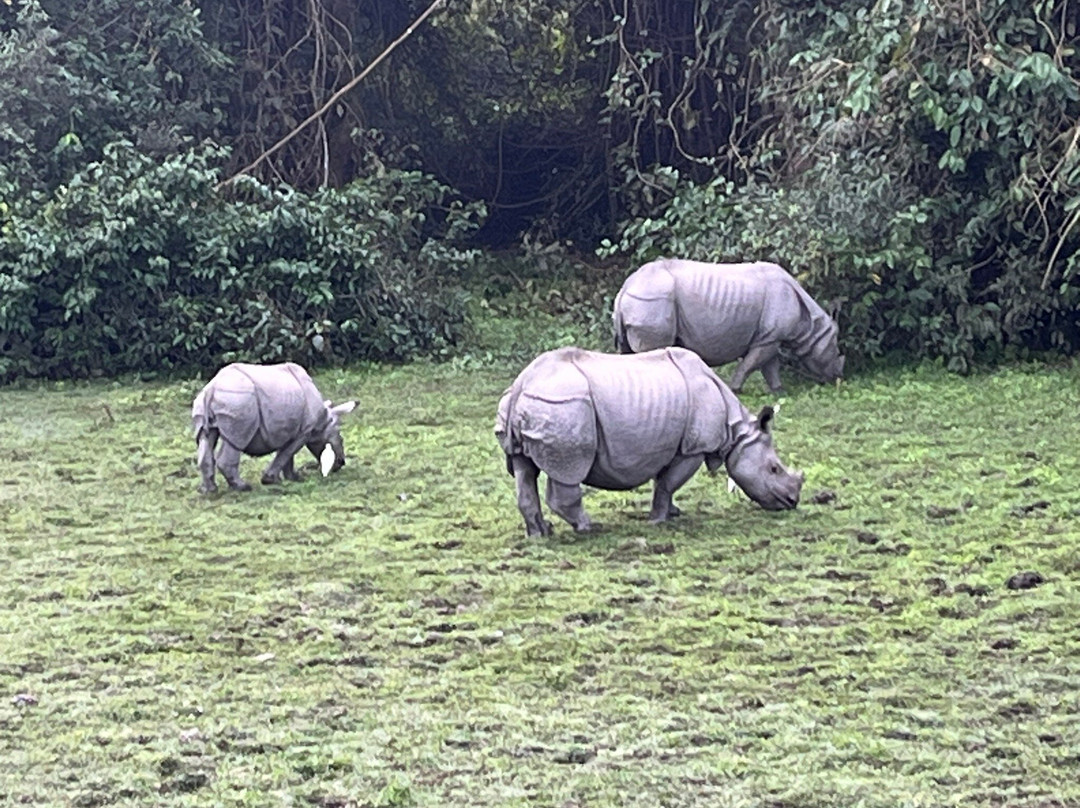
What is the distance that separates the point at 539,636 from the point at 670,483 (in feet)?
6.50

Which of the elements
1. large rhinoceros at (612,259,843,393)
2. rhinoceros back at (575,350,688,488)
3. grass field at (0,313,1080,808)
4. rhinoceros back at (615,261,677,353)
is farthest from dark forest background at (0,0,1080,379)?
rhinoceros back at (575,350,688,488)

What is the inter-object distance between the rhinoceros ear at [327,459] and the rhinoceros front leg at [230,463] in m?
0.43

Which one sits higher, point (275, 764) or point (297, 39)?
point (297, 39)

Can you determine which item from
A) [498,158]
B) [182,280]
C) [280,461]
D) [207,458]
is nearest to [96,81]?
[182,280]

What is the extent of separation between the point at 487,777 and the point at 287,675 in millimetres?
1278

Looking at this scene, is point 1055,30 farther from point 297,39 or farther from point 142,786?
point 142,786

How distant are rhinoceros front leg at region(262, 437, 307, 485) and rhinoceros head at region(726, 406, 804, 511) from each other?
7.88 feet

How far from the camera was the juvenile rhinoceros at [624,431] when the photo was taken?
788 centimetres

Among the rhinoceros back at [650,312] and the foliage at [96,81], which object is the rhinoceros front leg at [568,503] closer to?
the rhinoceros back at [650,312]

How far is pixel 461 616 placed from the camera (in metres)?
6.84

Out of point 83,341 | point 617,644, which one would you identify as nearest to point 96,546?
point 617,644

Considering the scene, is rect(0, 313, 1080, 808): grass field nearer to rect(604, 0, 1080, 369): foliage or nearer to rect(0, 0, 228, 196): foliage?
rect(604, 0, 1080, 369): foliage

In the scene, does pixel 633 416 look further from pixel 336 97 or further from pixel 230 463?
pixel 336 97

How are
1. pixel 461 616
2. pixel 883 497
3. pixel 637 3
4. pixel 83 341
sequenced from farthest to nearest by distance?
pixel 637 3 → pixel 83 341 → pixel 883 497 → pixel 461 616
